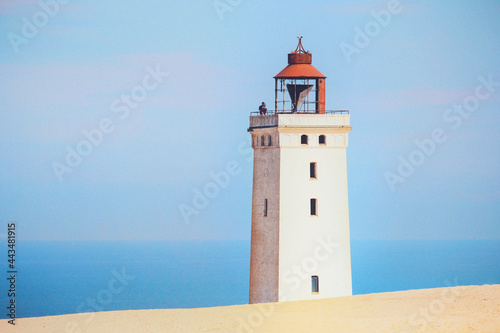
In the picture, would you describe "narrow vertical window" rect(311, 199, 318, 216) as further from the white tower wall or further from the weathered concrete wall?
the weathered concrete wall

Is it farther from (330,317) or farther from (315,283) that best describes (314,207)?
(330,317)

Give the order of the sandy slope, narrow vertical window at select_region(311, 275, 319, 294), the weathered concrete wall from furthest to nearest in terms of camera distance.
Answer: the weathered concrete wall, narrow vertical window at select_region(311, 275, 319, 294), the sandy slope

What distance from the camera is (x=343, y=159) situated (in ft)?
132

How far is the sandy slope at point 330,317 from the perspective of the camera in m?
29.9

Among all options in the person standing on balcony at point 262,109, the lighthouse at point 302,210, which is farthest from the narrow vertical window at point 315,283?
the person standing on balcony at point 262,109

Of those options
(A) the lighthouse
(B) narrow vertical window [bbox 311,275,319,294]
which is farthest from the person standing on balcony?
(B) narrow vertical window [bbox 311,275,319,294]

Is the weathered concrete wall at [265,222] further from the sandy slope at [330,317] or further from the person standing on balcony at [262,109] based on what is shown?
the sandy slope at [330,317]

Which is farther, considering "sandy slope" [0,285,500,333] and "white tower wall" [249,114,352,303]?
"white tower wall" [249,114,352,303]

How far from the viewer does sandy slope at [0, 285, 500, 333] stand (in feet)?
98.2

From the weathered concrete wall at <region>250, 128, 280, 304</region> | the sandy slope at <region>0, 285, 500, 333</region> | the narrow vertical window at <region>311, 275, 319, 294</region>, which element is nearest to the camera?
the sandy slope at <region>0, 285, 500, 333</region>

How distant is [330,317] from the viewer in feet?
105

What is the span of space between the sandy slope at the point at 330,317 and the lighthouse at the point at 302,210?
11.3 ft

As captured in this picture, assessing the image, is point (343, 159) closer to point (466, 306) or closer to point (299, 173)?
point (299, 173)

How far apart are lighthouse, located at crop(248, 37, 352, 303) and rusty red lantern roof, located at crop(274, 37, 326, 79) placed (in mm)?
1685
